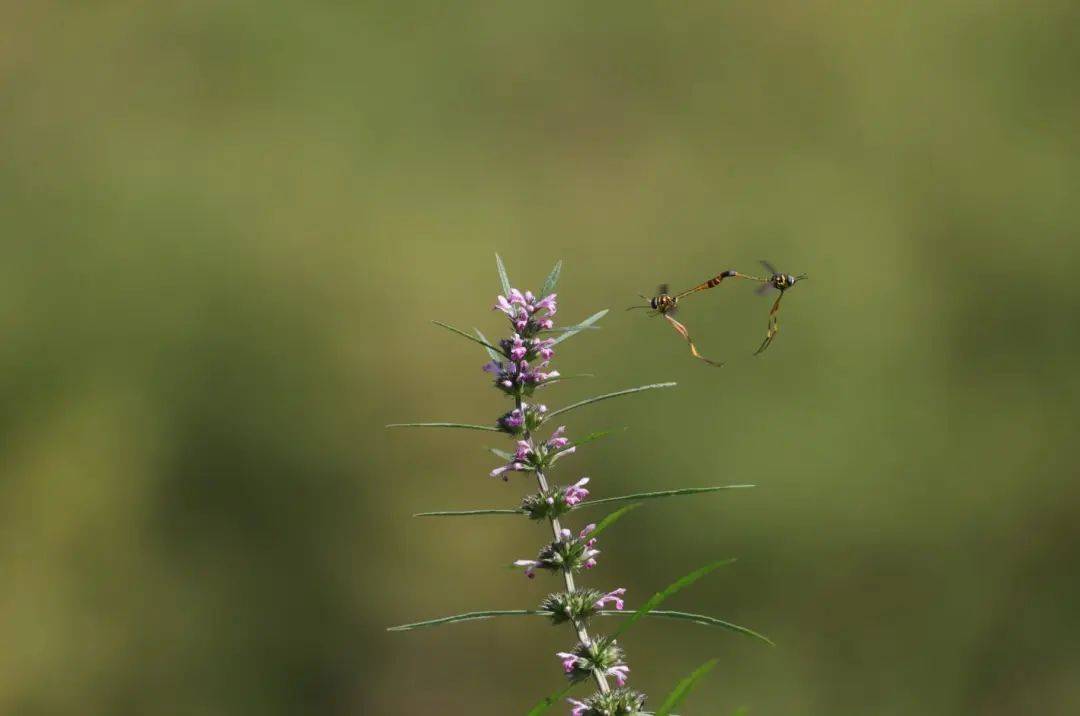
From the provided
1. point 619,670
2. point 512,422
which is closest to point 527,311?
point 512,422

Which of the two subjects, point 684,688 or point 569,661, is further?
point 569,661

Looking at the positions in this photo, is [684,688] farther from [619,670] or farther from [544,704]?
[619,670]

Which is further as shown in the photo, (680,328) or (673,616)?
(680,328)

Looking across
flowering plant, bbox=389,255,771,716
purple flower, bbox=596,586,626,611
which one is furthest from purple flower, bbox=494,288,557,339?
purple flower, bbox=596,586,626,611

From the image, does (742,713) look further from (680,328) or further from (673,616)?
(680,328)

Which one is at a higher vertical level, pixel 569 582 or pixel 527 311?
pixel 527 311

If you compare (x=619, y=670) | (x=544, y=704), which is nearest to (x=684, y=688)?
(x=544, y=704)

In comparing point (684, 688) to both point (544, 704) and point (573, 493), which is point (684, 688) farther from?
point (573, 493)

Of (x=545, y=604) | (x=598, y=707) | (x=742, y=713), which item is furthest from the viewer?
(x=545, y=604)

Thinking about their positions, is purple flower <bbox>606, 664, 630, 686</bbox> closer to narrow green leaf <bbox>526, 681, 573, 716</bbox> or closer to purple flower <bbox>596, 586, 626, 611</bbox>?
purple flower <bbox>596, 586, 626, 611</bbox>

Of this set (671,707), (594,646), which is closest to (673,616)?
(671,707)

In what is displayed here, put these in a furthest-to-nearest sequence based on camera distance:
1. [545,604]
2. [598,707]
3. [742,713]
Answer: [545,604] → [598,707] → [742,713]
